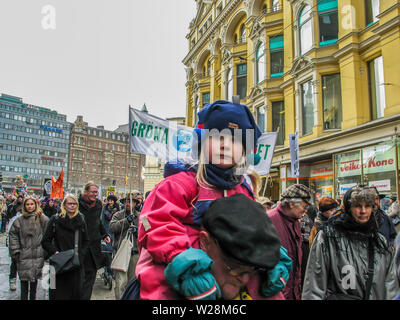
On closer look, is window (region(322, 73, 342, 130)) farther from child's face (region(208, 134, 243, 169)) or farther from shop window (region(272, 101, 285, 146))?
child's face (region(208, 134, 243, 169))

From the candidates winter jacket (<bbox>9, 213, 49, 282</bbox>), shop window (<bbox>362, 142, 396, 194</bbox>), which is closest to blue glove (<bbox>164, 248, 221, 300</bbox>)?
winter jacket (<bbox>9, 213, 49, 282</bbox>)

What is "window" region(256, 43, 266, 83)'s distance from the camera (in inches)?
798

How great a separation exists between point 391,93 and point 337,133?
2.77 m

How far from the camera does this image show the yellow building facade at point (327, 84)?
40.6ft

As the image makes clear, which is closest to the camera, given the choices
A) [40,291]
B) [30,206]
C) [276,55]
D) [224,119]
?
[224,119]

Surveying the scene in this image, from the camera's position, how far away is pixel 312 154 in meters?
15.8

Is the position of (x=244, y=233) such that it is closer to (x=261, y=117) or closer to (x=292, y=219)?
(x=292, y=219)

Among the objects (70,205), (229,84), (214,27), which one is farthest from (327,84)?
(214,27)

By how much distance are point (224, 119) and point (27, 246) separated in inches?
232

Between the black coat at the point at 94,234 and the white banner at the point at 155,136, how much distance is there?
4.90 ft

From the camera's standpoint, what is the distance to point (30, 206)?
249 inches
